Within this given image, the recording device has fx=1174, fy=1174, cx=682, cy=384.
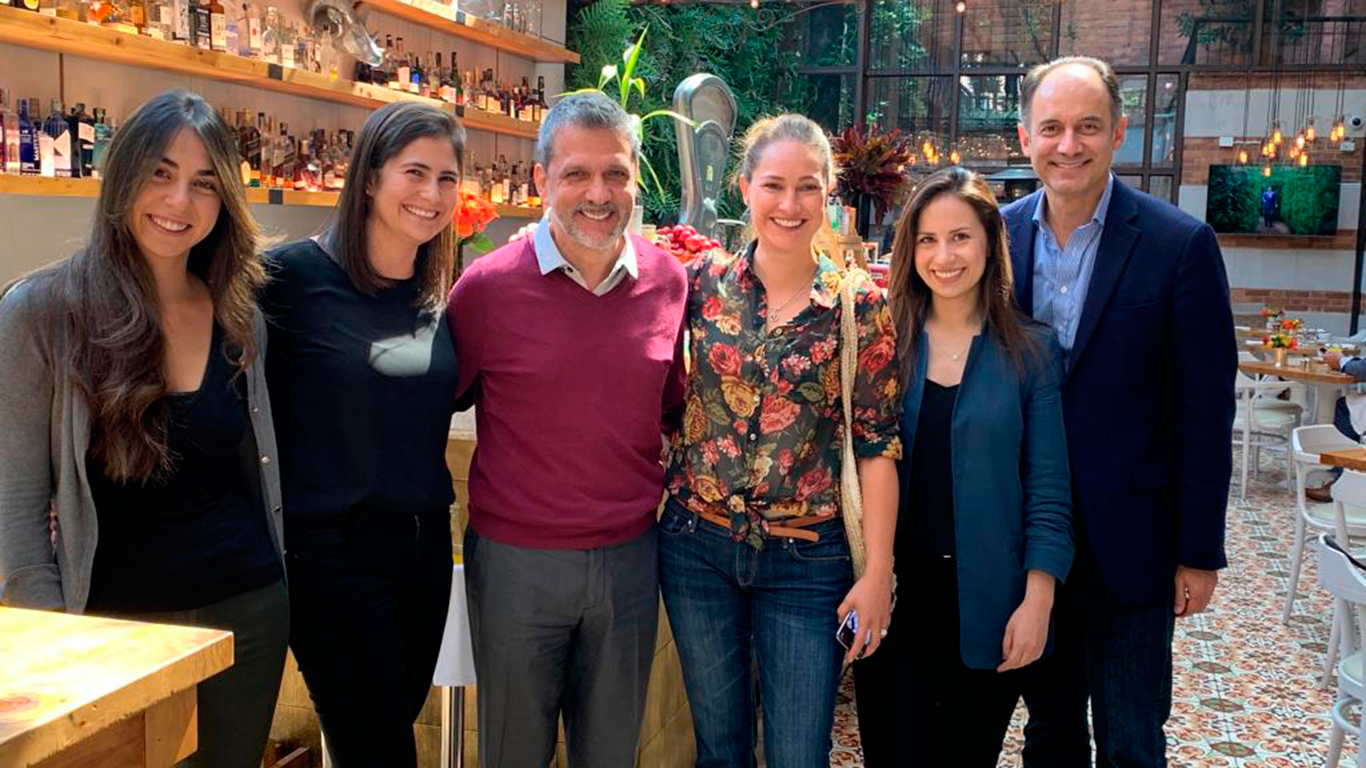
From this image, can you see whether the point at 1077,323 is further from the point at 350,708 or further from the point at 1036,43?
the point at 1036,43

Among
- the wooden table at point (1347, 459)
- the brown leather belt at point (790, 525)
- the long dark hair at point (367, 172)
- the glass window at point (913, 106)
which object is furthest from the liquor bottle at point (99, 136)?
the glass window at point (913, 106)

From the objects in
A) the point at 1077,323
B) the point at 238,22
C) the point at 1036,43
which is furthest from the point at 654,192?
the point at 1077,323

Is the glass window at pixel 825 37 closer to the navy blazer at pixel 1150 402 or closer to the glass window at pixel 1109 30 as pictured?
the glass window at pixel 1109 30

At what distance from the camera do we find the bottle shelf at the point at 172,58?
352cm

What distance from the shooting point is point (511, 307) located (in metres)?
2.18

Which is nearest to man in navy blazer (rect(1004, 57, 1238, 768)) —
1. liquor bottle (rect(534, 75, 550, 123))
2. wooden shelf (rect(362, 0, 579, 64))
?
wooden shelf (rect(362, 0, 579, 64))

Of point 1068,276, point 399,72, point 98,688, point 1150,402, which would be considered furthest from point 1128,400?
point 399,72

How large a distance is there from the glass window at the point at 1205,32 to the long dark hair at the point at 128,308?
11409 mm

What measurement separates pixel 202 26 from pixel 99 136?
1.96 ft

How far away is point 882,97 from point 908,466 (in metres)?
10.2

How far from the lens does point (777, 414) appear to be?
217cm

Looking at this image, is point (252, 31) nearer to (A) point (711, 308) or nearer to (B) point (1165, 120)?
(A) point (711, 308)

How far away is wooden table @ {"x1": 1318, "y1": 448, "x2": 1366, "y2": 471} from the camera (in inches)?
→ 174

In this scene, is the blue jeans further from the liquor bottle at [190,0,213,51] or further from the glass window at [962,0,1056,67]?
the glass window at [962,0,1056,67]
